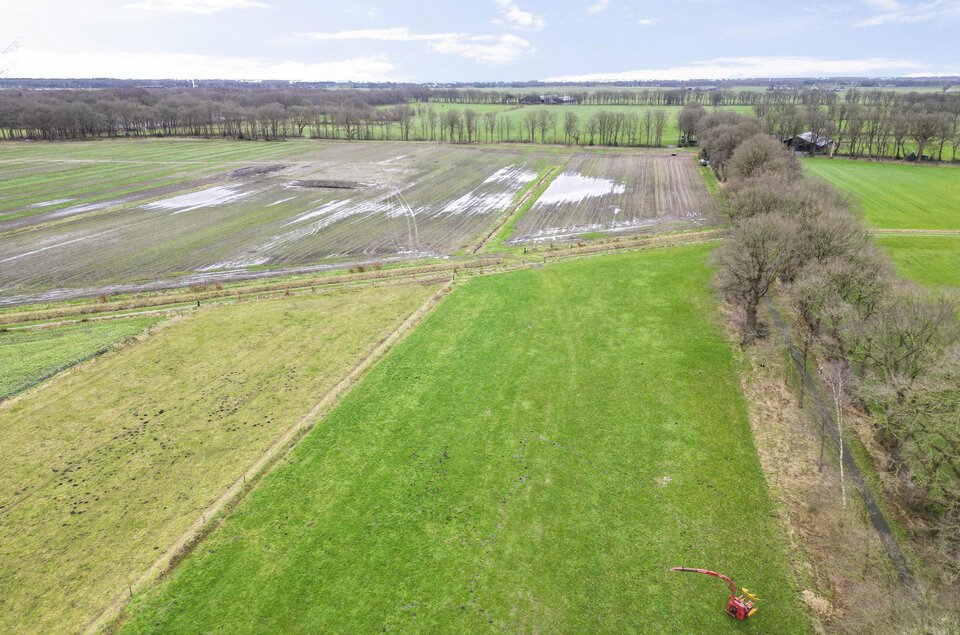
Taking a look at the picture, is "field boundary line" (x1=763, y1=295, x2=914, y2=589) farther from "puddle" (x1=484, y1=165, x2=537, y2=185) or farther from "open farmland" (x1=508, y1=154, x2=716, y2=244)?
"puddle" (x1=484, y1=165, x2=537, y2=185)

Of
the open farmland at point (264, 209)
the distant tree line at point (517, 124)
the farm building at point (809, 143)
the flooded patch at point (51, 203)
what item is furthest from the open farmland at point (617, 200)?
the flooded patch at point (51, 203)

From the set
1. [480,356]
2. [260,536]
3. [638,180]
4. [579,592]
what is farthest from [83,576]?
[638,180]

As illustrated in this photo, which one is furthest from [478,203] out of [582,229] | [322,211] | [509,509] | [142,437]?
[509,509]

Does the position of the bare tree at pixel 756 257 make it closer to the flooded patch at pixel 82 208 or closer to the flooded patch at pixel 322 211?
the flooded patch at pixel 322 211

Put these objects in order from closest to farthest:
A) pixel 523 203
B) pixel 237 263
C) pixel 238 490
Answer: pixel 238 490
pixel 237 263
pixel 523 203

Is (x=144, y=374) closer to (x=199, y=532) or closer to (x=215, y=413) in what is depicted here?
(x=215, y=413)

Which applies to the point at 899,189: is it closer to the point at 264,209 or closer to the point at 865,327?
the point at 865,327
